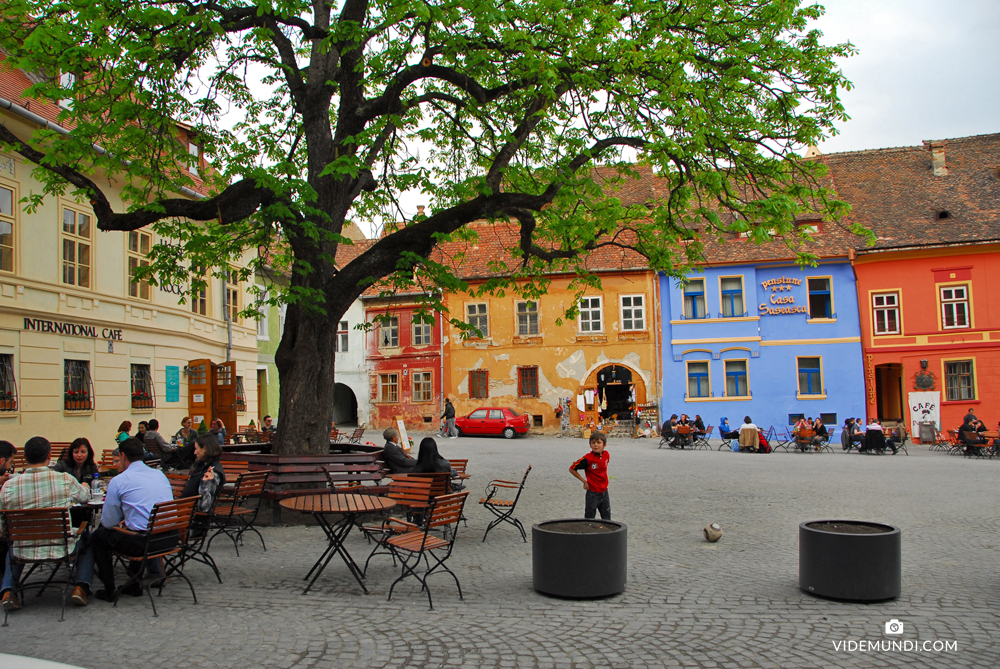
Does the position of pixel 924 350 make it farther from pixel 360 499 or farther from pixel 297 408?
pixel 360 499

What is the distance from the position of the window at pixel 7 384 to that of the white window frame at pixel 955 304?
31.5 metres

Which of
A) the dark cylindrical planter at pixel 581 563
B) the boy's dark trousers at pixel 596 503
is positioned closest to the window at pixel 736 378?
the boy's dark trousers at pixel 596 503

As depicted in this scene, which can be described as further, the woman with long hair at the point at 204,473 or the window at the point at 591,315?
the window at the point at 591,315

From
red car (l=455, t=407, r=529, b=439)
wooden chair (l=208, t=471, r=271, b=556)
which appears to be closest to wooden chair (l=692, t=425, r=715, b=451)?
red car (l=455, t=407, r=529, b=439)

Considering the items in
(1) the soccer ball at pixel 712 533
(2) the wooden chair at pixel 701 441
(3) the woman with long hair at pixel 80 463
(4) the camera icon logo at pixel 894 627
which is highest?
(3) the woman with long hair at pixel 80 463

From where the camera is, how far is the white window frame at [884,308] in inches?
1228

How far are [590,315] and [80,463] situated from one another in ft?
91.3

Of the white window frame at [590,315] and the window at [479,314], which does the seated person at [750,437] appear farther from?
the window at [479,314]

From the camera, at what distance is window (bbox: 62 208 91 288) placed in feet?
57.6

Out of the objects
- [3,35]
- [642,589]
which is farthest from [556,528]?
[3,35]

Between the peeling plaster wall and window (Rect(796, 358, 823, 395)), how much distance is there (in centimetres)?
607

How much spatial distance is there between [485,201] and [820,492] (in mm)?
8347

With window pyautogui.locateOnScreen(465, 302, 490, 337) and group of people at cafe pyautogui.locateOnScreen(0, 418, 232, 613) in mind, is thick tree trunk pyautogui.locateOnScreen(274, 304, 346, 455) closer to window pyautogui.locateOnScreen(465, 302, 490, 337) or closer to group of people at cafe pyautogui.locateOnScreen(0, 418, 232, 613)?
group of people at cafe pyautogui.locateOnScreen(0, 418, 232, 613)

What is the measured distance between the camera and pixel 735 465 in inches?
802
